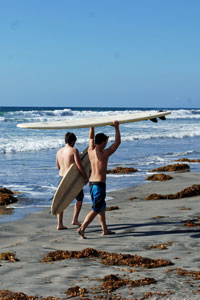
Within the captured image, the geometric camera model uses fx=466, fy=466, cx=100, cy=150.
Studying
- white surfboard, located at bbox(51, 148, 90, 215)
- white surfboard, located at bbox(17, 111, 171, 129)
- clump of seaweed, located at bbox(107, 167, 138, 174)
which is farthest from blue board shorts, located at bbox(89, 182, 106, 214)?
clump of seaweed, located at bbox(107, 167, 138, 174)

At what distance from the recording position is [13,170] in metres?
15.4

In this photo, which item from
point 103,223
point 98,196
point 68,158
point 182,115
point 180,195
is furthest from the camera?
point 182,115

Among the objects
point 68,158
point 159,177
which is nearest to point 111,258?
point 68,158

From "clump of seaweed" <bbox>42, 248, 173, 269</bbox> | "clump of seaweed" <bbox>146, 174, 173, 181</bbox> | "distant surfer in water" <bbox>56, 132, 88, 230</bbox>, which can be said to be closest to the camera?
"clump of seaweed" <bbox>42, 248, 173, 269</bbox>

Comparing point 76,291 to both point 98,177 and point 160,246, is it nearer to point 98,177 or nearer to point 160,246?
point 160,246

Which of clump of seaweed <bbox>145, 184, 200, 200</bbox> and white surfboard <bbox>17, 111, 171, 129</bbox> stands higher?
white surfboard <bbox>17, 111, 171, 129</bbox>

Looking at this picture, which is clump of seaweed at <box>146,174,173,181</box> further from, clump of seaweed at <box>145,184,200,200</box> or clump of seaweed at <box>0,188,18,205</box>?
clump of seaweed at <box>0,188,18,205</box>

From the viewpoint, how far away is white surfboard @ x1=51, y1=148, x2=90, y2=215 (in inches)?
298

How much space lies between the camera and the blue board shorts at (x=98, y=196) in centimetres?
682

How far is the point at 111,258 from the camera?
5.54 m

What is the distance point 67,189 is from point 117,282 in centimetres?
326

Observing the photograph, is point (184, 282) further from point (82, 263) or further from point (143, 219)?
point (143, 219)

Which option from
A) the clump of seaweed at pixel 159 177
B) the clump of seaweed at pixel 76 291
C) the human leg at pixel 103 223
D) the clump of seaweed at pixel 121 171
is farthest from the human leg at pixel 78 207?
the clump of seaweed at pixel 121 171

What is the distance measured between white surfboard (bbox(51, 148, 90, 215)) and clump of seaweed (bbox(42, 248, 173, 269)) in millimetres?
1792
